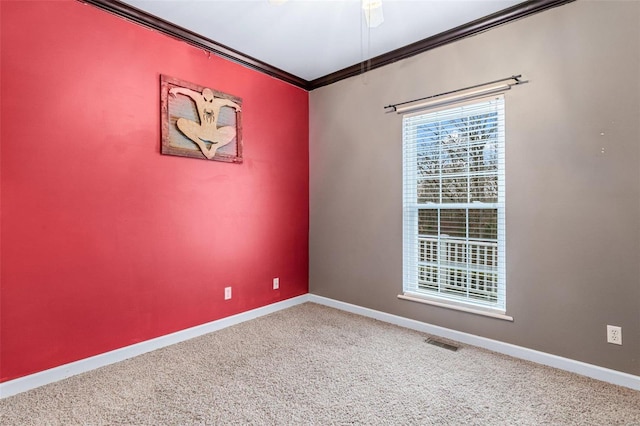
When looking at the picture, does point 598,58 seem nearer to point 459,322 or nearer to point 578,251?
point 578,251

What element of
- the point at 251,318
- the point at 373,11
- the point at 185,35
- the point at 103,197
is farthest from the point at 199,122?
the point at 251,318

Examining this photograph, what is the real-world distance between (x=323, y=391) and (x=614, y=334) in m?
1.92

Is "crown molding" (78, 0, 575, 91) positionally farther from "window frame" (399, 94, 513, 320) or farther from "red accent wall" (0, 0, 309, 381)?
"window frame" (399, 94, 513, 320)

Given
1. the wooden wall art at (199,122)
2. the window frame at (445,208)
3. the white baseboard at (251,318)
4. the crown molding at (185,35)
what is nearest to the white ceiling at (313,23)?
the crown molding at (185,35)

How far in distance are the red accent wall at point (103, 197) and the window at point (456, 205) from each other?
63.0 inches

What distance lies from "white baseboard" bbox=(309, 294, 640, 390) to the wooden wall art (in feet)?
6.97

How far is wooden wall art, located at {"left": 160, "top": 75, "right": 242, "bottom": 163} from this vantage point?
269 cm

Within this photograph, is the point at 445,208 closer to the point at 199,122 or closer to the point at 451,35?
the point at 451,35

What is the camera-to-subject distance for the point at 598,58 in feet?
7.04

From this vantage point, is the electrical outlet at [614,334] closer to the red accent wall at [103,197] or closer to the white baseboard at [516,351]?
the white baseboard at [516,351]

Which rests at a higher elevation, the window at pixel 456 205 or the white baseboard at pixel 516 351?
the window at pixel 456 205

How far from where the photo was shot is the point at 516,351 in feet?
8.13

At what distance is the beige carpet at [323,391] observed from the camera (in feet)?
5.85

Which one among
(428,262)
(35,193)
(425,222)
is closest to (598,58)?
(425,222)
